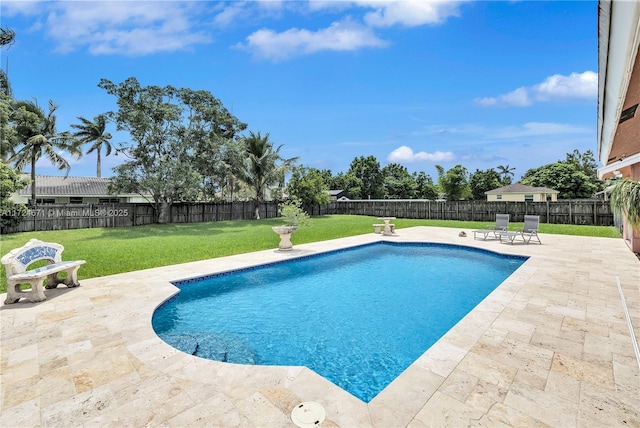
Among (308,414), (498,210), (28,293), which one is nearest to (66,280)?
(28,293)

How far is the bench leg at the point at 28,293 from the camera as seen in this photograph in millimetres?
4762

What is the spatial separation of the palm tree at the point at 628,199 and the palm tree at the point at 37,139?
24.8m

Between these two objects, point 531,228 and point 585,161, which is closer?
point 531,228

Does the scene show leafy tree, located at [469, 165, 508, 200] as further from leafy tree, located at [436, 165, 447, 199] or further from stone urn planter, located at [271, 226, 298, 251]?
stone urn planter, located at [271, 226, 298, 251]

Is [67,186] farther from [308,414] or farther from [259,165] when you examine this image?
[308,414]

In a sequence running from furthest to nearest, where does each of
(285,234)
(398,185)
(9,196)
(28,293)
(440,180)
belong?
(398,185) < (440,180) < (9,196) < (285,234) < (28,293)

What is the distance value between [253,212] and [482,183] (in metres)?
36.0

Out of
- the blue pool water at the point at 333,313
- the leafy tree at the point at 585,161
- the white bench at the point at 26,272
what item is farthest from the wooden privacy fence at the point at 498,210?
the leafy tree at the point at 585,161

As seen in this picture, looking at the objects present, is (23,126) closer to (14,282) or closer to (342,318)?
(14,282)

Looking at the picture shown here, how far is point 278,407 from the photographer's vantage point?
2328 millimetres

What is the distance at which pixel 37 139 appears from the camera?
1800cm

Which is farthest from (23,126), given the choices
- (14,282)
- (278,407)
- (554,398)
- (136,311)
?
(554,398)

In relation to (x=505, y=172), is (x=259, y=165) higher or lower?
lower

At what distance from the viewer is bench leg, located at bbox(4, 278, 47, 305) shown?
4.76 m
